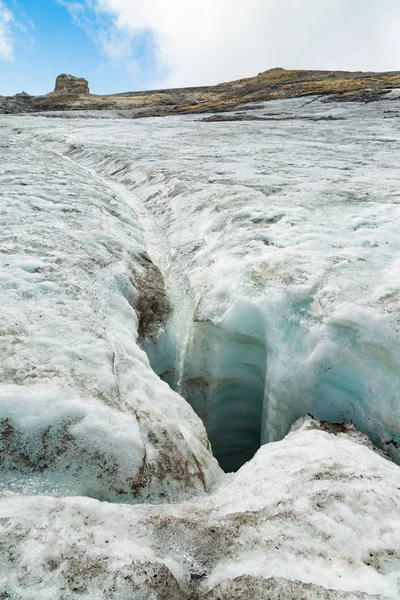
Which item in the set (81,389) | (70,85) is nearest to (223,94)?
(70,85)

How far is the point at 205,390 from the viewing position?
4875 mm

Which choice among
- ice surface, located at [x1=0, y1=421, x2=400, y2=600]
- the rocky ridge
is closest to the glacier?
ice surface, located at [x1=0, y1=421, x2=400, y2=600]

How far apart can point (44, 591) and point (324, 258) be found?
409 centimetres

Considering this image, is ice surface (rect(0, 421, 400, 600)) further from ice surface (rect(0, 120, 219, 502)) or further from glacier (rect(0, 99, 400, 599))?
ice surface (rect(0, 120, 219, 502))

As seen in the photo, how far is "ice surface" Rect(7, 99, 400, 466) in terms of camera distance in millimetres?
3811

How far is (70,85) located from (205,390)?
59.7 m

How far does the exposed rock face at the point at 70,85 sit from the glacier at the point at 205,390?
52.7m

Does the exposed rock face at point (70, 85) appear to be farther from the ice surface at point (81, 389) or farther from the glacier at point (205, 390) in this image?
the ice surface at point (81, 389)

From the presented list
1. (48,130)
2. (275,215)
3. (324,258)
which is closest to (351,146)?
(275,215)

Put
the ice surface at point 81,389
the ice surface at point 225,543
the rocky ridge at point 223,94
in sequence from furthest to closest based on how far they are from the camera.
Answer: the rocky ridge at point 223,94 < the ice surface at point 81,389 < the ice surface at point 225,543

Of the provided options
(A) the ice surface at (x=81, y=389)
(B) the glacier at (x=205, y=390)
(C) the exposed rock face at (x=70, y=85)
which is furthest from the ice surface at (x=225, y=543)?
(C) the exposed rock face at (x=70, y=85)

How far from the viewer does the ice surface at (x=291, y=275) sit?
3.81 m

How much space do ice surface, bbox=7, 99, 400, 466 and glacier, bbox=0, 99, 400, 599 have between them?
22 millimetres

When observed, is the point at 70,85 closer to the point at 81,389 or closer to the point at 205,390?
the point at 205,390
